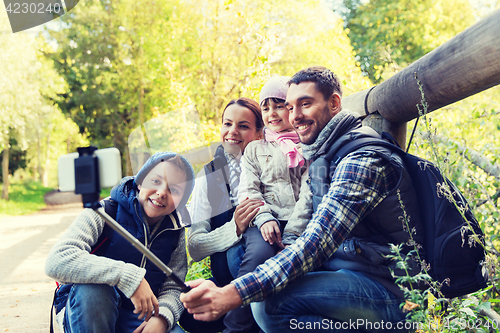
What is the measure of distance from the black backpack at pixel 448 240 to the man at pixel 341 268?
0.26 feet

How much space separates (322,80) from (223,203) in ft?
3.37

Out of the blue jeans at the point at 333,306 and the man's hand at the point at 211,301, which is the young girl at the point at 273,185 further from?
the man's hand at the point at 211,301

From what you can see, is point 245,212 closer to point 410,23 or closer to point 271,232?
point 271,232

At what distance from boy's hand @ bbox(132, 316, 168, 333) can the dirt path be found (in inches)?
100

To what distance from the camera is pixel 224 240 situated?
2467 mm

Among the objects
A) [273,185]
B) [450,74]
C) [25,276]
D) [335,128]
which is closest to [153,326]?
[273,185]

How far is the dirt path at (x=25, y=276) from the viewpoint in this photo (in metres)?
4.50

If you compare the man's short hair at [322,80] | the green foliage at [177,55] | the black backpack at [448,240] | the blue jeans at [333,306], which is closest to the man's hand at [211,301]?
the blue jeans at [333,306]

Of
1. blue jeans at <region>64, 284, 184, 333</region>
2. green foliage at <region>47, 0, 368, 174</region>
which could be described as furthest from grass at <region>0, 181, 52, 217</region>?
blue jeans at <region>64, 284, 184, 333</region>

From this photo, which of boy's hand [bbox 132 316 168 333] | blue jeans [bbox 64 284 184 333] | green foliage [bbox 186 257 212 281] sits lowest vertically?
green foliage [bbox 186 257 212 281]

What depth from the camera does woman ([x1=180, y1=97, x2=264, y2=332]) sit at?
2465 mm

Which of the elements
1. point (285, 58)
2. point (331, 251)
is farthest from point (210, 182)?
point (285, 58)

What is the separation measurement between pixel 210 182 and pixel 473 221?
1540 mm

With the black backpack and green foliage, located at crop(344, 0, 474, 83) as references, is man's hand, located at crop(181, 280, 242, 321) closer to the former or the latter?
the black backpack
